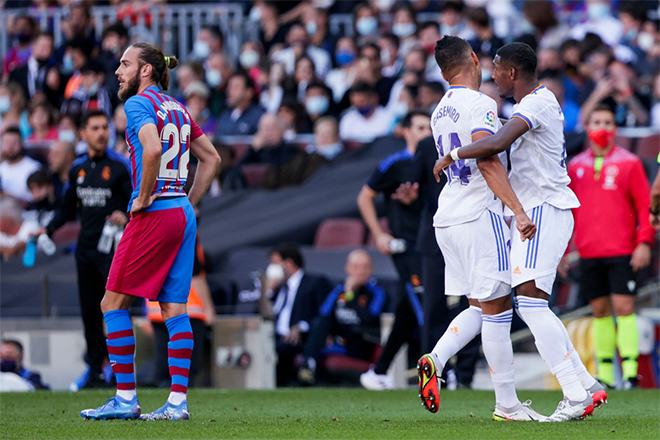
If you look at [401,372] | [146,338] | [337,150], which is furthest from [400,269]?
[337,150]

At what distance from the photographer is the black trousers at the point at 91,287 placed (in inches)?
379

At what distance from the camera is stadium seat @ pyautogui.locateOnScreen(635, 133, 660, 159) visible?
12.5m

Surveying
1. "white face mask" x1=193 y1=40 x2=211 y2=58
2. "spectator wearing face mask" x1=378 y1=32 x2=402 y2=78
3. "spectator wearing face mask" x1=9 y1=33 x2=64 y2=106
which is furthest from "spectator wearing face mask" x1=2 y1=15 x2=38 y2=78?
"spectator wearing face mask" x1=378 y1=32 x2=402 y2=78

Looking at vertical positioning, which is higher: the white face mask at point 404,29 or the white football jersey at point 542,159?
the white face mask at point 404,29

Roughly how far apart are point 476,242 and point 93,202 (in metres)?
4.39

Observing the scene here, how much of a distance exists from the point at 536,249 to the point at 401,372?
17.4ft

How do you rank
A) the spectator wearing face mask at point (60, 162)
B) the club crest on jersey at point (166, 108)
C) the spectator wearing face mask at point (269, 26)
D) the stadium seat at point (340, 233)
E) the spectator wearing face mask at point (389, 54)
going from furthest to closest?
the spectator wearing face mask at point (269, 26), the spectator wearing face mask at point (389, 54), the spectator wearing face mask at point (60, 162), the stadium seat at point (340, 233), the club crest on jersey at point (166, 108)

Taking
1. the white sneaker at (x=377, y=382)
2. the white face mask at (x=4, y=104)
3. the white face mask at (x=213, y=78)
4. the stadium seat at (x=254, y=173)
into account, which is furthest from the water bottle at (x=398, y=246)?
the white face mask at (x=4, y=104)

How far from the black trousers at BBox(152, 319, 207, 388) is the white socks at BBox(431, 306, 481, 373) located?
484 cm

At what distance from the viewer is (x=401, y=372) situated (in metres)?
11.4

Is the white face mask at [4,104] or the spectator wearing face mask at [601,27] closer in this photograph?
the spectator wearing face mask at [601,27]

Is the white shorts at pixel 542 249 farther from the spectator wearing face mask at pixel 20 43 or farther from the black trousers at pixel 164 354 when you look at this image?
the spectator wearing face mask at pixel 20 43

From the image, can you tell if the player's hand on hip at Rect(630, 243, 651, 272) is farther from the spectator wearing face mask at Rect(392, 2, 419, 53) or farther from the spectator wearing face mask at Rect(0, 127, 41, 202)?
the spectator wearing face mask at Rect(0, 127, 41, 202)

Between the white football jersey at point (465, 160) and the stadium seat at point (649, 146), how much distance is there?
6.54m
